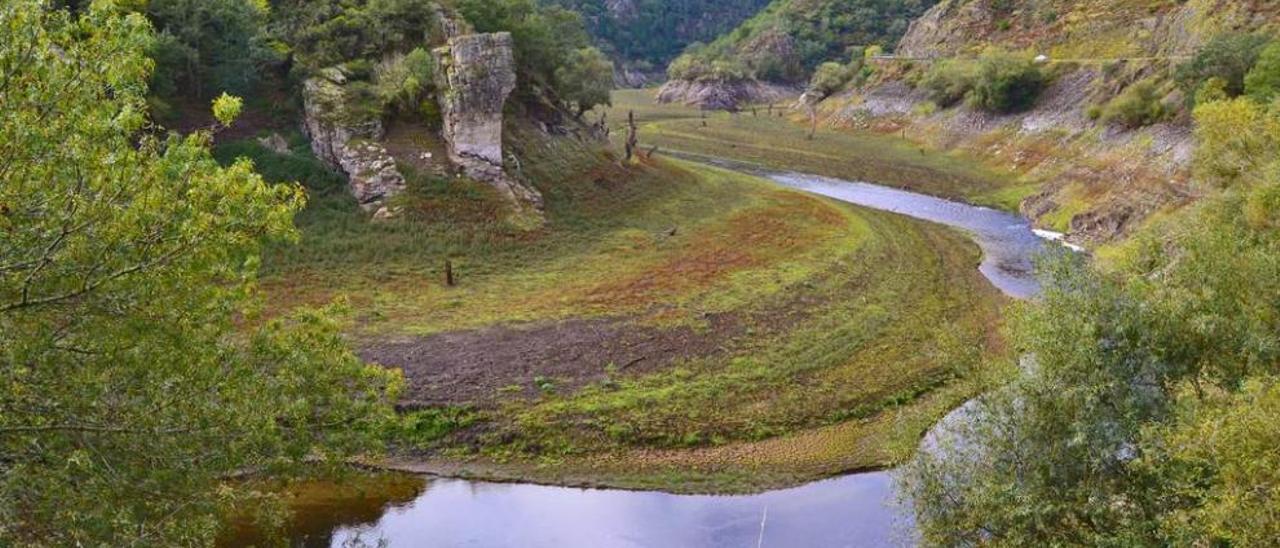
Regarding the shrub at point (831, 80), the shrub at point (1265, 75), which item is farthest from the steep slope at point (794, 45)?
the shrub at point (1265, 75)

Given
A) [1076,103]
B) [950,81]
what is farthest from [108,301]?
[950,81]

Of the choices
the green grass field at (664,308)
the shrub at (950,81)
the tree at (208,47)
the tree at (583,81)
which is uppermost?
the tree at (208,47)

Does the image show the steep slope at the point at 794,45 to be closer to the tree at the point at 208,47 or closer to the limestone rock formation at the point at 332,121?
the limestone rock formation at the point at 332,121

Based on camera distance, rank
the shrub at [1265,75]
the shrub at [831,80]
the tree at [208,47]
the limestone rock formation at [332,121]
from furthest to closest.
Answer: the shrub at [831,80]
the shrub at [1265,75]
the limestone rock formation at [332,121]
the tree at [208,47]

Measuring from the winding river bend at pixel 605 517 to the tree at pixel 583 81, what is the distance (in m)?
47.4

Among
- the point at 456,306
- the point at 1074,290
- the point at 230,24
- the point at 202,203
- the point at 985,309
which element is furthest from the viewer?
the point at 230,24

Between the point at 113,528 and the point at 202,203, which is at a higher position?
the point at 202,203

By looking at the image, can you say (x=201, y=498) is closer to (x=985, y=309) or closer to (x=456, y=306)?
(x=456, y=306)

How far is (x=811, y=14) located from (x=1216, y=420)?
546 ft

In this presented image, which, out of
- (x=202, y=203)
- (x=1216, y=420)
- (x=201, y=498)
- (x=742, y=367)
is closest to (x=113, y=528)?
(x=201, y=498)

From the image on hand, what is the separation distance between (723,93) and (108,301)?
140 metres

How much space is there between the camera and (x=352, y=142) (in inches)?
1860

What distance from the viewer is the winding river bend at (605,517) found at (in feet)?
78.3

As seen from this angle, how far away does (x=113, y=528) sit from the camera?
13547 millimetres
